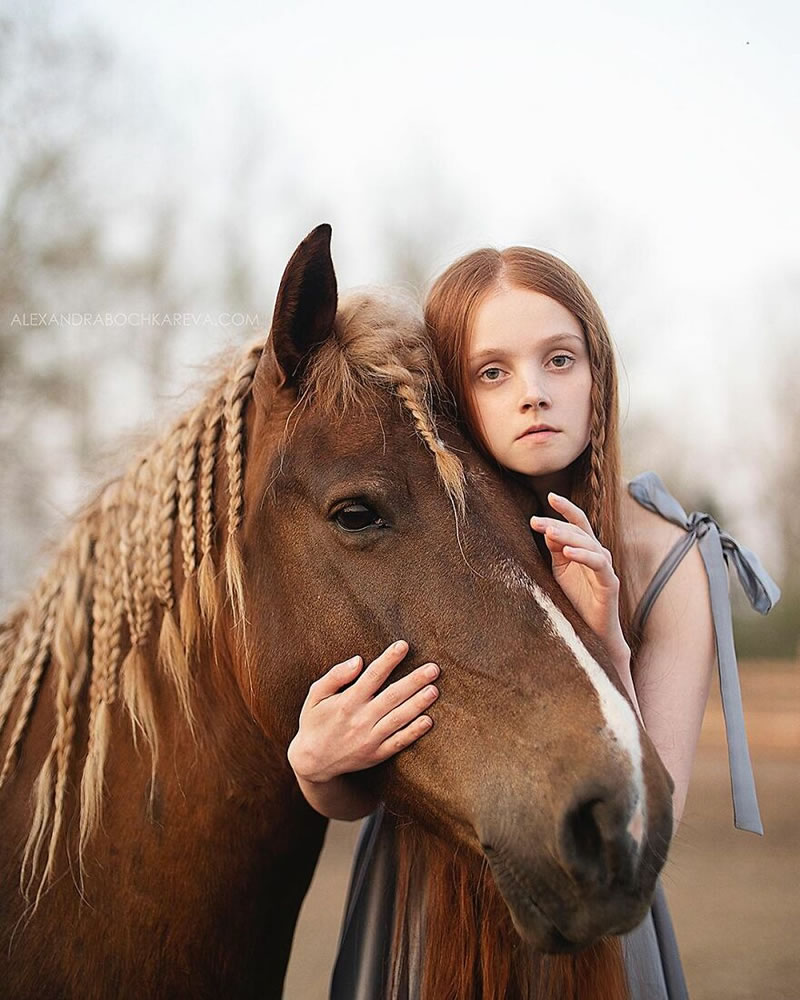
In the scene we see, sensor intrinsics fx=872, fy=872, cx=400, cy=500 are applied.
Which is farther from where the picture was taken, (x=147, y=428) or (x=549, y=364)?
(x=147, y=428)

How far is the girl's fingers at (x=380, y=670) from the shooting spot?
158cm

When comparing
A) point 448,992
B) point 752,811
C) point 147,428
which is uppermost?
point 147,428

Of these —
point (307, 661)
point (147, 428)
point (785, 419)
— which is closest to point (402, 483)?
point (307, 661)

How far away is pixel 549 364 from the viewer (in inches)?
76.2

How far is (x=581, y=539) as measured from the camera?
166cm

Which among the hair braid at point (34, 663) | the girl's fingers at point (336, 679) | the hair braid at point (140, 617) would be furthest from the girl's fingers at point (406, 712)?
the hair braid at point (34, 663)

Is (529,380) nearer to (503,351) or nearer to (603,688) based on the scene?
(503,351)

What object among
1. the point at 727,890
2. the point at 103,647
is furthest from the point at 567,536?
the point at 727,890

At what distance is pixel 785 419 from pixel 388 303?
43.7ft

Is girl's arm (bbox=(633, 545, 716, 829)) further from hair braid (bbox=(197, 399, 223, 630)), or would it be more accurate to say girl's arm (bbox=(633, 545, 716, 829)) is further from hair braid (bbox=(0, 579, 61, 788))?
hair braid (bbox=(0, 579, 61, 788))

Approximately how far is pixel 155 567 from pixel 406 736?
72 cm

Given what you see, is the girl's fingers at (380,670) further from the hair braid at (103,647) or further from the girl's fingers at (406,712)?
the hair braid at (103,647)

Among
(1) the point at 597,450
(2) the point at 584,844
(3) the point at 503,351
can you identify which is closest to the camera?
(2) the point at 584,844

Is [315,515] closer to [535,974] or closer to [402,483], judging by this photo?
[402,483]
